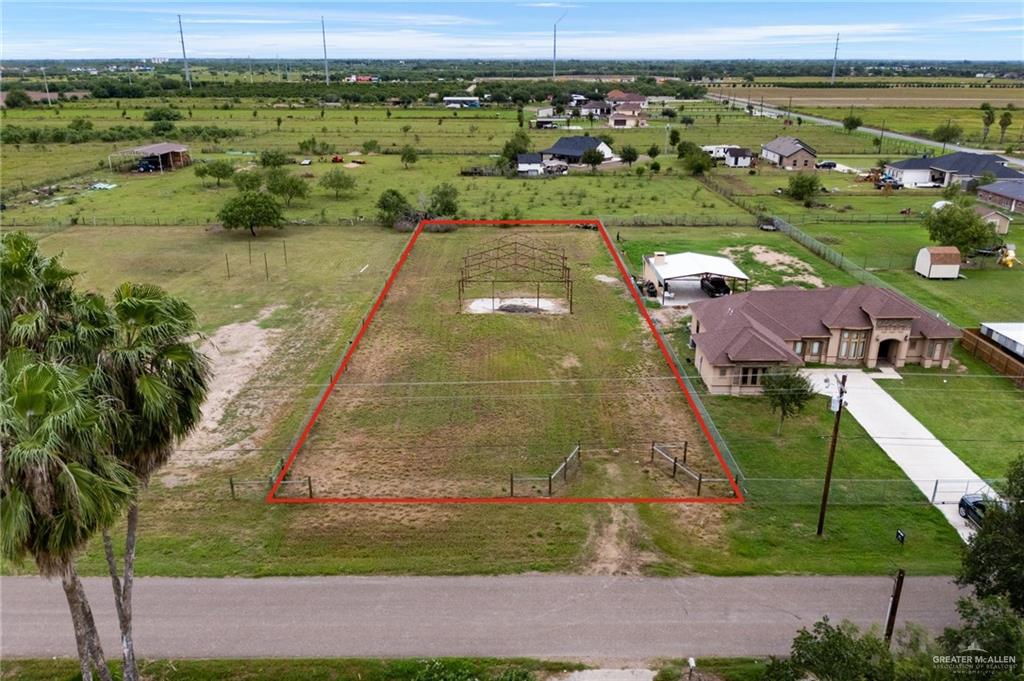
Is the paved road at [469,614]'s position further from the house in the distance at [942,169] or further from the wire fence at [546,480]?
the house in the distance at [942,169]

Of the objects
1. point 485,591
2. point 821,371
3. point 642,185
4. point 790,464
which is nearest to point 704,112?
point 642,185

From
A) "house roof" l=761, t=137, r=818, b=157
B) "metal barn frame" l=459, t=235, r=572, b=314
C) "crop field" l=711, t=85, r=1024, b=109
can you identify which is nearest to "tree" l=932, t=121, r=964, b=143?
"house roof" l=761, t=137, r=818, b=157

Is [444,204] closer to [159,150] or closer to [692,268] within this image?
[692,268]

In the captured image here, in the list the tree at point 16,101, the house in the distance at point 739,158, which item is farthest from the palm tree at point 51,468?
the tree at point 16,101

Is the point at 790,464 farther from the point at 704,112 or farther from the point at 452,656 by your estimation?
the point at 704,112

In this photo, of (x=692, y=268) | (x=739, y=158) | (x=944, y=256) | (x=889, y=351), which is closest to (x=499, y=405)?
(x=692, y=268)

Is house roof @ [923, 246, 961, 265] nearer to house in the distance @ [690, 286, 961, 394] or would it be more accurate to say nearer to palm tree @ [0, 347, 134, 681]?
house in the distance @ [690, 286, 961, 394]
